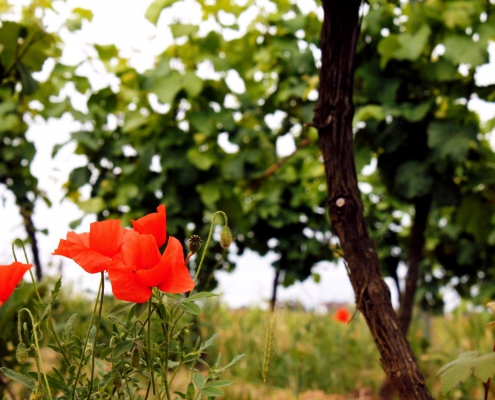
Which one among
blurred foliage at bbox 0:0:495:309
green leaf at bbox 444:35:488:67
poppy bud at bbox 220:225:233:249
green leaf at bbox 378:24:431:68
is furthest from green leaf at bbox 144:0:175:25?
poppy bud at bbox 220:225:233:249

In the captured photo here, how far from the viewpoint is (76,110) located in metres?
2.95

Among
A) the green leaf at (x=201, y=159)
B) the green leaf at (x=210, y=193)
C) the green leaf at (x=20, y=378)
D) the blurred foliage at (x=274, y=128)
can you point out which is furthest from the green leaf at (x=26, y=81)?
the green leaf at (x=20, y=378)

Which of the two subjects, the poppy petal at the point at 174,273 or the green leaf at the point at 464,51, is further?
the green leaf at the point at 464,51

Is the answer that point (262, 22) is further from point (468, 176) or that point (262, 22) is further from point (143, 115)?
point (468, 176)

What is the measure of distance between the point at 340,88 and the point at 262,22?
1.76 m

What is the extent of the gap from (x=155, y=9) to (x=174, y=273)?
198 cm

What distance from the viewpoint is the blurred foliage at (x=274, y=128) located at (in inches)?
88.6

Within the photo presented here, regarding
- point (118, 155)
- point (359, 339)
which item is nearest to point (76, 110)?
point (118, 155)

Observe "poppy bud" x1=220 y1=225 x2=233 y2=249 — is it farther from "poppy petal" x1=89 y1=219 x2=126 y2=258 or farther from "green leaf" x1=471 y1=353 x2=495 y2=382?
"green leaf" x1=471 y1=353 x2=495 y2=382

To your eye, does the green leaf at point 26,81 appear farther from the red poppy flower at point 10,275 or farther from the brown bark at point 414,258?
the brown bark at point 414,258

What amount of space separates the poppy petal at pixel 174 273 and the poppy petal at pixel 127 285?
3 cm

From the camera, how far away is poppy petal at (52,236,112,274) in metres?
0.80

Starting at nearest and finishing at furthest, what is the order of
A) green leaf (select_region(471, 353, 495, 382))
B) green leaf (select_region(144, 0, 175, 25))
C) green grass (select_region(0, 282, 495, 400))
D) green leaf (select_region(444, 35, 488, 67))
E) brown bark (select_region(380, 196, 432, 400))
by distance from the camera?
green leaf (select_region(471, 353, 495, 382)), green leaf (select_region(444, 35, 488, 67)), brown bark (select_region(380, 196, 432, 400)), green leaf (select_region(144, 0, 175, 25)), green grass (select_region(0, 282, 495, 400))

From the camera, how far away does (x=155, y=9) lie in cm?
251
